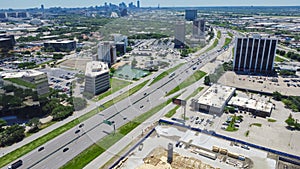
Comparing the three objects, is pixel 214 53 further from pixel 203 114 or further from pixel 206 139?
pixel 206 139

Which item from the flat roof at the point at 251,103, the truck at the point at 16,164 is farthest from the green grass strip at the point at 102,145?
the flat roof at the point at 251,103

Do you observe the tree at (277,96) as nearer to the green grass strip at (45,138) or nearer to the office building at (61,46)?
the green grass strip at (45,138)

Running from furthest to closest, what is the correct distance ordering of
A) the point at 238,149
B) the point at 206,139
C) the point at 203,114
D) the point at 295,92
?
the point at 295,92 → the point at 203,114 → the point at 206,139 → the point at 238,149

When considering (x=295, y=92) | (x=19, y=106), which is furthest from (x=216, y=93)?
(x=19, y=106)

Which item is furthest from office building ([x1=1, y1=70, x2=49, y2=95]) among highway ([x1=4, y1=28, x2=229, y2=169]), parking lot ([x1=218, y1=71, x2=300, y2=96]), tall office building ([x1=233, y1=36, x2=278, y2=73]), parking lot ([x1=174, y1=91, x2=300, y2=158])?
tall office building ([x1=233, y1=36, x2=278, y2=73])

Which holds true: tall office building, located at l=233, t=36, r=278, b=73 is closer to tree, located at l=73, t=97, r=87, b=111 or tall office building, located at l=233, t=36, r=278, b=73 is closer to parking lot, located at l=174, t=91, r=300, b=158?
parking lot, located at l=174, t=91, r=300, b=158

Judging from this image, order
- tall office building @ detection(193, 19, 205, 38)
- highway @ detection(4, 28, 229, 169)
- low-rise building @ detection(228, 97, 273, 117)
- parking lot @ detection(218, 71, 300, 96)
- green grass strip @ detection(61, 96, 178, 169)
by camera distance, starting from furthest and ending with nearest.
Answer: tall office building @ detection(193, 19, 205, 38)
parking lot @ detection(218, 71, 300, 96)
low-rise building @ detection(228, 97, 273, 117)
highway @ detection(4, 28, 229, 169)
green grass strip @ detection(61, 96, 178, 169)
